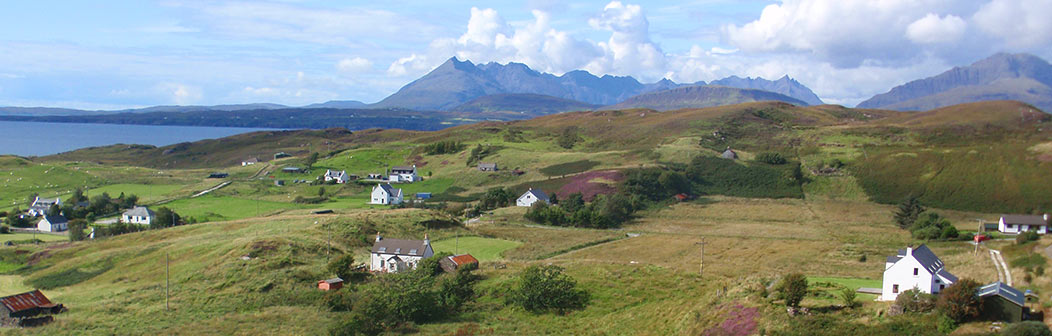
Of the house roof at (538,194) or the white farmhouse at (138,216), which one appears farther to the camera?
the house roof at (538,194)

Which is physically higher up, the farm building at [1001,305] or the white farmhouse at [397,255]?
the farm building at [1001,305]

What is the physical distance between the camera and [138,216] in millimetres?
73438

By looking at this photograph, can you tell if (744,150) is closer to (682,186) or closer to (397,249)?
(682,186)

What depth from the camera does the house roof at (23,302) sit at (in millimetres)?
33625

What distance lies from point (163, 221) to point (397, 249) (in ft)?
121

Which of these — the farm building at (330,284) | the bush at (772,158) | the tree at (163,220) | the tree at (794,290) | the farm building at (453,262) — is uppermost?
the bush at (772,158)

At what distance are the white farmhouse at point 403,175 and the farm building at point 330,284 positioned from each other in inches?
2604

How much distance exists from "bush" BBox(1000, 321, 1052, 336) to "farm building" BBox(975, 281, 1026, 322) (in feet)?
5.95

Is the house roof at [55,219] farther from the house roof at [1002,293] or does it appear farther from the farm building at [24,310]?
the house roof at [1002,293]

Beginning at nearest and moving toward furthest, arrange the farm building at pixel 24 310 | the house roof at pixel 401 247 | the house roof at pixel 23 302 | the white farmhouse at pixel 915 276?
the white farmhouse at pixel 915 276 < the farm building at pixel 24 310 < the house roof at pixel 23 302 < the house roof at pixel 401 247

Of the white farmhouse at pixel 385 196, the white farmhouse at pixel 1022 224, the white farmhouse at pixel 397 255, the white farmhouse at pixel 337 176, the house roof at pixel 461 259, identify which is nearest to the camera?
the house roof at pixel 461 259

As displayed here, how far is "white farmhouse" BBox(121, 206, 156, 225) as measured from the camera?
72.9 metres

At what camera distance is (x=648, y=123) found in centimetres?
15650

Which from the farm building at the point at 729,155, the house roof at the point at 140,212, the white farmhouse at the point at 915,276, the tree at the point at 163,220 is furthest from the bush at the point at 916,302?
the farm building at the point at 729,155
